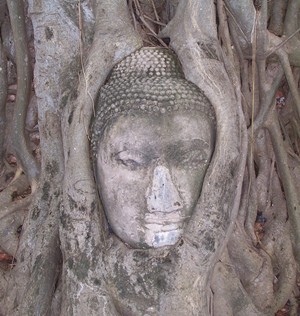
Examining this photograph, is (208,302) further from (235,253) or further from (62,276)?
(62,276)

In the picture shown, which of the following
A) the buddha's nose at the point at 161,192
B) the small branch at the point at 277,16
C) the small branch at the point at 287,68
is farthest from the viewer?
the small branch at the point at 277,16

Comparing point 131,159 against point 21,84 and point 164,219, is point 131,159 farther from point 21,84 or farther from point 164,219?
point 21,84

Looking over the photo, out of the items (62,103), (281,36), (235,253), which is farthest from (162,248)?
(281,36)

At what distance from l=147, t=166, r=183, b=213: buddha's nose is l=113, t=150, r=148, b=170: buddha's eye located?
0.07m

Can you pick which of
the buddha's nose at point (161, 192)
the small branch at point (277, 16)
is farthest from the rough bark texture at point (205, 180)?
the buddha's nose at point (161, 192)

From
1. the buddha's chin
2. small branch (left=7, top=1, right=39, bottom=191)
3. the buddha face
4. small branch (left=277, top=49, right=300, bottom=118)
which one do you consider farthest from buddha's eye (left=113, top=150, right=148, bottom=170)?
small branch (left=277, top=49, right=300, bottom=118)

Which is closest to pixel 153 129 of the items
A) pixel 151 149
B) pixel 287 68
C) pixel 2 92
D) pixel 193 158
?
pixel 151 149

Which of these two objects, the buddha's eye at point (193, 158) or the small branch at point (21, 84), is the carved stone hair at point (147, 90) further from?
the small branch at point (21, 84)

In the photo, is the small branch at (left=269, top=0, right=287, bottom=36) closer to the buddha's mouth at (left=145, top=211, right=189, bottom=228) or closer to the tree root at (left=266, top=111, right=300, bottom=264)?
the tree root at (left=266, top=111, right=300, bottom=264)

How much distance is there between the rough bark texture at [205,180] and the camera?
2.15 metres

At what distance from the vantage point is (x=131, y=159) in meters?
2.11

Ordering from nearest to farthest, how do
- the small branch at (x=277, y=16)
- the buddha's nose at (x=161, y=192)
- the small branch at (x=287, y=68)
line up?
the buddha's nose at (x=161, y=192)
the small branch at (x=287, y=68)
the small branch at (x=277, y=16)

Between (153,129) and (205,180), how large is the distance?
311 millimetres

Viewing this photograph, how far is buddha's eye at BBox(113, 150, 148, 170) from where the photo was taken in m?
2.10
